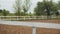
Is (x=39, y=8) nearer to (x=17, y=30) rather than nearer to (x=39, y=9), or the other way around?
(x=39, y=9)

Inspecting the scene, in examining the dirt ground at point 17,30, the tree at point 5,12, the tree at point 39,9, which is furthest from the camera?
the tree at point 39,9

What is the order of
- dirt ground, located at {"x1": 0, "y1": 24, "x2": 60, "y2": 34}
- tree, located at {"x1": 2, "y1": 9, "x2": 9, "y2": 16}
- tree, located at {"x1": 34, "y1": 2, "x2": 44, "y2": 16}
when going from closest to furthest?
dirt ground, located at {"x1": 0, "y1": 24, "x2": 60, "y2": 34} → tree, located at {"x1": 2, "y1": 9, "x2": 9, "y2": 16} → tree, located at {"x1": 34, "y1": 2, "x2": 44, "y2": 16}

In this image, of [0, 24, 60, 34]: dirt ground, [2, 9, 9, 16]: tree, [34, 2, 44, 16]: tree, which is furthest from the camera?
[34, 2, 44, 16]: tree

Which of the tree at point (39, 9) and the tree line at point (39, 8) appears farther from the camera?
the tree at point (39, 9)

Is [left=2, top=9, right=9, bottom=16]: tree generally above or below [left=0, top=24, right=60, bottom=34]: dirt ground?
below

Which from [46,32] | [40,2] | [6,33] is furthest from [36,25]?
[40,2]

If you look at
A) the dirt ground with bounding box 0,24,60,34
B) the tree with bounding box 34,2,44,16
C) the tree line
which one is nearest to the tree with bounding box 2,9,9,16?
the tree line

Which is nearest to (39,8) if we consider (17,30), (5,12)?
(5,12)

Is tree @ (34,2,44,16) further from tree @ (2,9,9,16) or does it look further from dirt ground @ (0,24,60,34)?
dirt ground @ (0,24,60,34)

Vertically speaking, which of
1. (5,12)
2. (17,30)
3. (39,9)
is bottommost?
(5,12)

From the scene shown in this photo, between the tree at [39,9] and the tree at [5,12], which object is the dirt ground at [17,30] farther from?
the tree at [39,9]

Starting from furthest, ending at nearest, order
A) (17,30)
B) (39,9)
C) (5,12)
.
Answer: (39,9) < (5,12) < (17,30)

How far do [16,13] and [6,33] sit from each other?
2933 centimetres

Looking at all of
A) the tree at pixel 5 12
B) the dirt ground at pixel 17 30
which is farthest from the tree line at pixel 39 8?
the dirt ground at pixel 17 30
